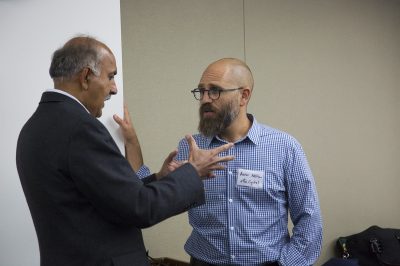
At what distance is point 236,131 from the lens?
2.16m

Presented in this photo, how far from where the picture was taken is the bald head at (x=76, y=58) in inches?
58.5

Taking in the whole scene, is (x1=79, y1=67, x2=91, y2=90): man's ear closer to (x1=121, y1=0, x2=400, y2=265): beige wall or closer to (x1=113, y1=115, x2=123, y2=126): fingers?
(x1=113, y1=115, x2=123, y2=126): fingers

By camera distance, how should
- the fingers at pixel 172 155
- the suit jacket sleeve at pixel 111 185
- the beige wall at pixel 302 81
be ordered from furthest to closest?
the beige wall at pixel 302 81
the fingers at pixel 172 155
the suit jacket sleeve at pixel 111 185

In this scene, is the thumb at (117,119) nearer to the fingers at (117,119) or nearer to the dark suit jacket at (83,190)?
the fingers at (117,119)

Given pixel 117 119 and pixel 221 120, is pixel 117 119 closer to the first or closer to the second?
pixel 117 119

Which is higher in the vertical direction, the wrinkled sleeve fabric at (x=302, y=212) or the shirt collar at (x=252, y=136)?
the shirt collar at (x=252, y=136)

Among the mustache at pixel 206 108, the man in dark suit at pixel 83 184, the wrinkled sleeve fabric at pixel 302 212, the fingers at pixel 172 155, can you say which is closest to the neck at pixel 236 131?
the mustache at pixel 206 108

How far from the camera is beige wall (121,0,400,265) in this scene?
3436 millimetres

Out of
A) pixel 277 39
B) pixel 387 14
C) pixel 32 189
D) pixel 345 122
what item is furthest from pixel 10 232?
pixel 387 14

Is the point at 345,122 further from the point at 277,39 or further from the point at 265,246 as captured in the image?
the point at 265,246

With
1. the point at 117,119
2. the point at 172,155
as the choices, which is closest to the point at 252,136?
the point at 172,155

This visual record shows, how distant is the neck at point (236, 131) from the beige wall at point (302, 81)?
1.34m

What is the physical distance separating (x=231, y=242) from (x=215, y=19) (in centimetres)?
220

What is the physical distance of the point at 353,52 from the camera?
4.61 m
